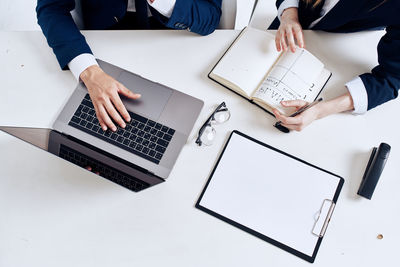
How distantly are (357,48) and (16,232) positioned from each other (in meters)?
1.10

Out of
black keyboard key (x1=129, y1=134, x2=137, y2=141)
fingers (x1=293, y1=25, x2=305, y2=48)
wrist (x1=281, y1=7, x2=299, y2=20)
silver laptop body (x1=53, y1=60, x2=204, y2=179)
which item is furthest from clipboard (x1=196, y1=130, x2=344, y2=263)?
wrist (x1=281, y1=7, x2=299, y2=20)

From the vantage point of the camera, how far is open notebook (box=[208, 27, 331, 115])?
2.76 feet

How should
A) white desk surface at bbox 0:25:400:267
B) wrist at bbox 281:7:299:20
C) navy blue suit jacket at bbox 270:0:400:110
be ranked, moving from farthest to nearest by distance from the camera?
1. wrist at bbox 281:7:299:20
2. navy blue suit jacket at bbox 270:0:400:110
3. white desk surface at bbox 0:25:400:267

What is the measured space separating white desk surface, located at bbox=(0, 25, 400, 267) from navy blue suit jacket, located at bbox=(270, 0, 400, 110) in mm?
60

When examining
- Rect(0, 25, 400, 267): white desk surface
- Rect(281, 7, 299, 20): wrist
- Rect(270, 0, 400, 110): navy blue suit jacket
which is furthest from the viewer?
Rect(281, 7, 299, 20): wrist

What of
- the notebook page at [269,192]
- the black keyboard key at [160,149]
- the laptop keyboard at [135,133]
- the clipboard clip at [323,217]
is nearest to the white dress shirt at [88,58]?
the laptop keyboard at [135,133]

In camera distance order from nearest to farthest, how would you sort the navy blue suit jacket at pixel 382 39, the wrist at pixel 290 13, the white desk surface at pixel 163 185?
the white desk surface at pixel 163 185 → the navy blue suit jacket at pixel 382 39 → the wrist at pixel 290 13

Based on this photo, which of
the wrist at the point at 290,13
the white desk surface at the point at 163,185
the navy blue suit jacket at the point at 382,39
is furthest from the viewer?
the wrist at the point at 290,13

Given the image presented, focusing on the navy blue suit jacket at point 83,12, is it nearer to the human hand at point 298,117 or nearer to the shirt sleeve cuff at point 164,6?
the shirt sleeve cuff at point 164,6

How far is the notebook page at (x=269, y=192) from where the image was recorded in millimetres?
744

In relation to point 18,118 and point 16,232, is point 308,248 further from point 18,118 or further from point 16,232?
point 18,118

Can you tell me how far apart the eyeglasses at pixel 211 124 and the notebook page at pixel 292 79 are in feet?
0.33

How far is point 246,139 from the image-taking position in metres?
0.83

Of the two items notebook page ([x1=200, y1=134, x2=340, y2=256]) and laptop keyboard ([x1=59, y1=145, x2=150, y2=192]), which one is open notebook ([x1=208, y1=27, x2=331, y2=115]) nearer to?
notebook page ([x1=200, y1=134, x2=340, y2=256])
